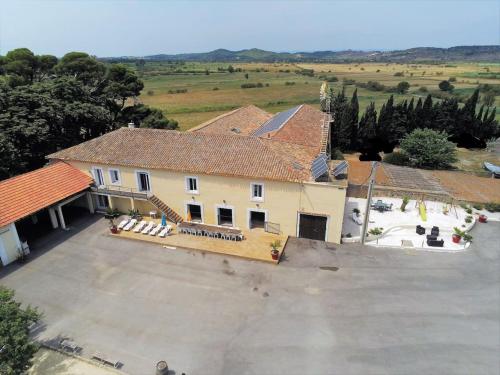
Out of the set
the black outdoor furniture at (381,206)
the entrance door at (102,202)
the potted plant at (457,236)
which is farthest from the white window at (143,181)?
the potted plant at (457,236)

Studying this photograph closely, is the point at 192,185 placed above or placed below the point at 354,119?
below

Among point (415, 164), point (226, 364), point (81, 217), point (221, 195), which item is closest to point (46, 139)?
point (81, 217)

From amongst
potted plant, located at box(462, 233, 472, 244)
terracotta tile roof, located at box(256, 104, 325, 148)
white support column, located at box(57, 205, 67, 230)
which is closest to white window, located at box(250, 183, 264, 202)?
terracotta tile roof, located at box(256, 104, 325, 148)

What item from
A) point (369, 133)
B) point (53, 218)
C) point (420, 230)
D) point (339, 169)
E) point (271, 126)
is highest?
point (271, 126)

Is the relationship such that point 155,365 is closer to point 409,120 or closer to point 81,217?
point 81,217

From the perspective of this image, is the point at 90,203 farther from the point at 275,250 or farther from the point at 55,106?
the point at 275,250

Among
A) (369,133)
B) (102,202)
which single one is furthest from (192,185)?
(369,133)
